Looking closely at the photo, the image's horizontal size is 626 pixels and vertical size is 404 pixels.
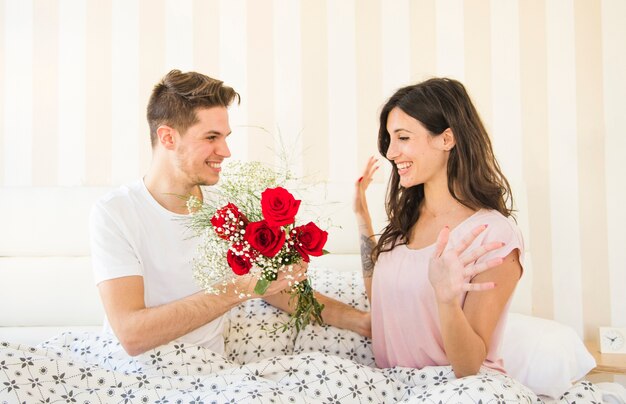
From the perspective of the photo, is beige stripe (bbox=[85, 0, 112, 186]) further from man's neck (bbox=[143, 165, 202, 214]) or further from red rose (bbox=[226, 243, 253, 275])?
red rose (bbox=[226, 243, 253, 275])

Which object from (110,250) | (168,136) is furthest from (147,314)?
(168,136)

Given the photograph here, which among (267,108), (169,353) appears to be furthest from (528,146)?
(169,353)

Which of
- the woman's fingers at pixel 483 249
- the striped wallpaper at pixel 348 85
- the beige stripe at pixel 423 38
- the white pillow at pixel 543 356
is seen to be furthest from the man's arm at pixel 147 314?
the beige stripe at pixel 423 38

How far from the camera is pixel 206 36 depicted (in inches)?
122

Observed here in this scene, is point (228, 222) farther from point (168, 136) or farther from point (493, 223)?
point (493, 223)

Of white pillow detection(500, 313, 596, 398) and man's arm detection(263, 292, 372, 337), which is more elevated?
man's arm detection(263, 292, 372, 337)

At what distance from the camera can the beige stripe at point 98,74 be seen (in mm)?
3068

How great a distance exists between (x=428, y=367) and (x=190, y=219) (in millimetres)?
863

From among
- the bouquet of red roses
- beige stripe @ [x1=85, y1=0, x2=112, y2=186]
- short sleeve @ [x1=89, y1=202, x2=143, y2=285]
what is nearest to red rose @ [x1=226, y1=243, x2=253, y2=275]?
the bouquet of red roses

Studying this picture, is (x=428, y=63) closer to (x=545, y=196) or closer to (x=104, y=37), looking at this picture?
(x=545, y=196)

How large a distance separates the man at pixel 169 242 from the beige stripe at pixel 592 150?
1560 mm

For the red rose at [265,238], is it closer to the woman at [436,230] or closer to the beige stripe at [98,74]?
the woman at [436,230]

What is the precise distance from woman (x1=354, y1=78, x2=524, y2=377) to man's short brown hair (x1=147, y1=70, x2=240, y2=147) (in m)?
0.59

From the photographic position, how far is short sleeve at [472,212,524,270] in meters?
1.67
